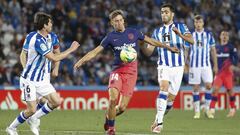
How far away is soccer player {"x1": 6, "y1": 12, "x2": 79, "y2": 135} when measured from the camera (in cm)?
1314

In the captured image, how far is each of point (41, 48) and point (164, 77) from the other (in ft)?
9.87

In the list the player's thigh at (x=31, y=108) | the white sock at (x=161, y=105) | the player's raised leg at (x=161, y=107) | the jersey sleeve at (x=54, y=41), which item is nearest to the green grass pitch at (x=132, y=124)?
the player's raised leg at (x=161, y=107)

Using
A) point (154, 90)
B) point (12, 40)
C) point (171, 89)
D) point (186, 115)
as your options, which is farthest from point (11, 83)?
point (171, 89)

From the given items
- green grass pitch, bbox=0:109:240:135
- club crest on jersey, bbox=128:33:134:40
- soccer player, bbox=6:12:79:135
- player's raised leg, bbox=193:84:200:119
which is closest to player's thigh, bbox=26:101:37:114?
soccer player, bbox=6:12:79:135

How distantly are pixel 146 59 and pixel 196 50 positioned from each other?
24.8ft

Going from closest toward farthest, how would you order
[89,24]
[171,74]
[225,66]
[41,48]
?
1. [41,48]
2. [171,74]
3. [225,66]
4. [89,24]

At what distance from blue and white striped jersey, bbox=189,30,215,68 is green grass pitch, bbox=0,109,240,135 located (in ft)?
4.50

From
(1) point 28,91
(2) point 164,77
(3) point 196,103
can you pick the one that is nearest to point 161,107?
(2) point 164,77

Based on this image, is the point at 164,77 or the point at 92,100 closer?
the point at 164,77

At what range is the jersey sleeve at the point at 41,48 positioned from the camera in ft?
42.8

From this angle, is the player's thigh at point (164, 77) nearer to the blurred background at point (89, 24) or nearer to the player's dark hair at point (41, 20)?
the player's dark hair at point (41, 20)

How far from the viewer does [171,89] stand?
50.6ft

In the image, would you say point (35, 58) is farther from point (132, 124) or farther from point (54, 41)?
point (132, 124)

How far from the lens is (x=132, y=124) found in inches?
648
